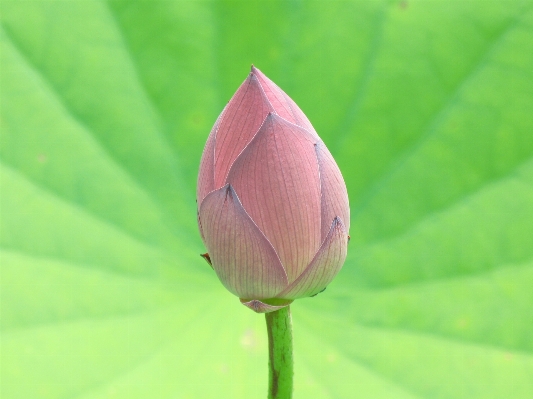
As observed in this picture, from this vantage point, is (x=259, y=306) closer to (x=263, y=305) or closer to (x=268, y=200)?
(x=263, y=305)

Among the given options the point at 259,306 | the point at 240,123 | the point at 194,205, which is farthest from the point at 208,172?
the point at 194,205

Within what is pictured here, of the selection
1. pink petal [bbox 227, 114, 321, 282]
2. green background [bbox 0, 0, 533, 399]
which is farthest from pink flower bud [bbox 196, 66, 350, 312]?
green background [bbox 0, 0, 533, 399]

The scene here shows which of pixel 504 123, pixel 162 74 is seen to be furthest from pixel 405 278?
pixel 162 74

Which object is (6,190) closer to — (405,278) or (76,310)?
(76,310)

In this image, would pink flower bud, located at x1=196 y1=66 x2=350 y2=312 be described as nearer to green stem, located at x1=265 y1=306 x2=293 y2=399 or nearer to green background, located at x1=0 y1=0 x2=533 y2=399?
green stem, located at x1=265 y1=306 x2=293 y2=399

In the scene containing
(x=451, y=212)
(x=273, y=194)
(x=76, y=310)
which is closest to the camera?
(x=273, y=194)

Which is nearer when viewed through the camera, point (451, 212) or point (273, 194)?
point (273, 194)
